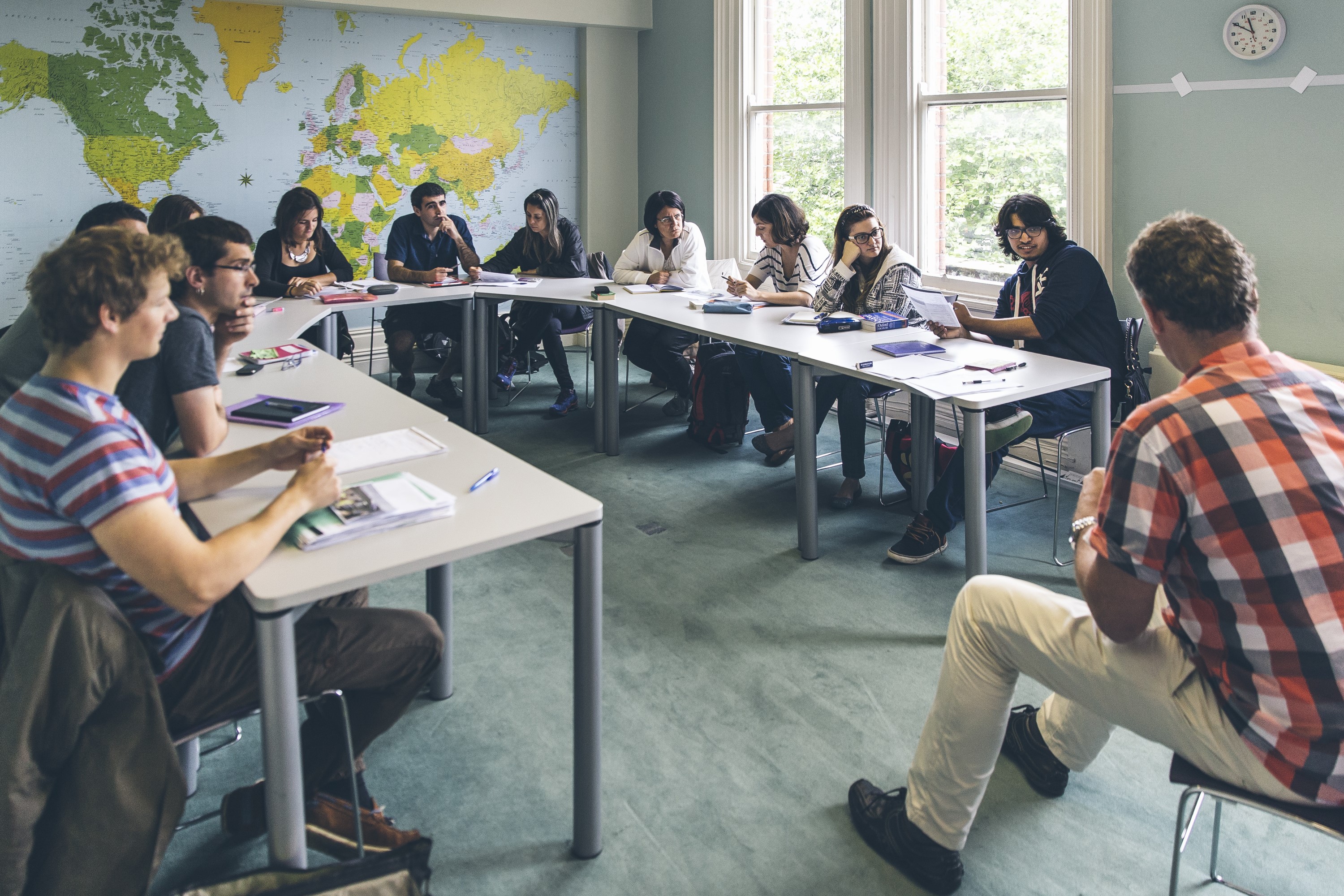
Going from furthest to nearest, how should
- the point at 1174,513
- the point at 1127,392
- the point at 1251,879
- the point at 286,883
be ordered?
the point at 1127,392 < the point at 1251,879 < the point at 286,883 < the point at 1174,513

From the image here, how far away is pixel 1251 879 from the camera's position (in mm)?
1923

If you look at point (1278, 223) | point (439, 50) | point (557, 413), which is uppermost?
point (439, 50)

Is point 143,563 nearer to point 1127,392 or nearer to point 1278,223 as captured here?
point 1127,392

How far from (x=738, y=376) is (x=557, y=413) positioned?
117 cm

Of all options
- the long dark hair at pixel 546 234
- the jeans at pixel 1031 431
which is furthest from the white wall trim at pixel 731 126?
the jeans at pixel 1031 431

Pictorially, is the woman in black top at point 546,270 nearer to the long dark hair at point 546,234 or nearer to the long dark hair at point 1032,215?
the long dark hair at point 546,234

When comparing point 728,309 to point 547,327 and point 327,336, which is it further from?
point 327,336

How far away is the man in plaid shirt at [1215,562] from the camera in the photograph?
1382 mm

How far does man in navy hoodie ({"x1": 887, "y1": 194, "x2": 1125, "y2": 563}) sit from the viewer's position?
136 inches

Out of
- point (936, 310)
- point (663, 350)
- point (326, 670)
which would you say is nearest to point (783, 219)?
point (663, 350)

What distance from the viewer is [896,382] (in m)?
3.07

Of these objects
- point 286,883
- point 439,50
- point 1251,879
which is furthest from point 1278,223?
point 439,50

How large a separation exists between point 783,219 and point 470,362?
164 centimetres

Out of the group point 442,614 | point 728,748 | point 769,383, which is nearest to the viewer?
point 728,748
